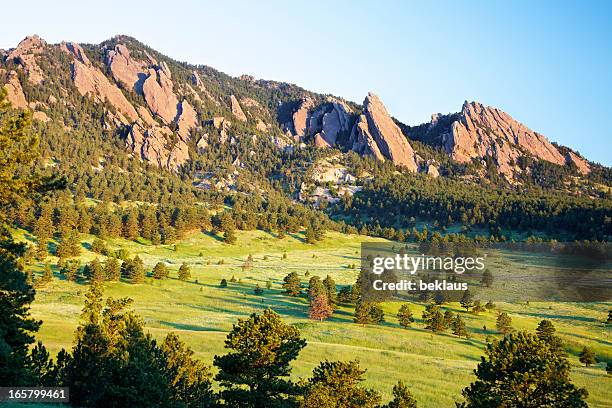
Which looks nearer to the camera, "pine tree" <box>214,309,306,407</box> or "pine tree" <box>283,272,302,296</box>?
"pine tree" <box>214,309,306,407</box>

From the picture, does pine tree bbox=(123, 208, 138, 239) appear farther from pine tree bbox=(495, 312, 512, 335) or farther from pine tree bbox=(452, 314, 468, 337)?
pine tree bbox=(495, 312, 512, 335)

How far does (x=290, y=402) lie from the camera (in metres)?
26.7

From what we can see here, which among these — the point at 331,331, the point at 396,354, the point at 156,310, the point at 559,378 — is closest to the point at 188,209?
the point at 156,310

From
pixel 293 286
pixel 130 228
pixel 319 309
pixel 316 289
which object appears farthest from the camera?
pixel 130 228

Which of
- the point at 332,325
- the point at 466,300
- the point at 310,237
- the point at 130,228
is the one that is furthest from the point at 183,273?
the point at 310,237

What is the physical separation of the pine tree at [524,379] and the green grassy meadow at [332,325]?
17426 mm

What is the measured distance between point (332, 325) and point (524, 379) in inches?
1910

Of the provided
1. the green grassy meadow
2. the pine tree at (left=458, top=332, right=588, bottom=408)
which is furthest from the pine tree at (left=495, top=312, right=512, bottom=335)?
the pine tree at (left=458, top=332, right=588, bottom=408)

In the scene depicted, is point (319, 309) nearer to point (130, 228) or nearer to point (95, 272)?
point (95, 272)

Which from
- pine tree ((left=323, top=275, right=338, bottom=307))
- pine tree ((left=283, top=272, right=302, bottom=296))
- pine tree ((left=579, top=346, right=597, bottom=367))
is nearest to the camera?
pine tree ((left=579, top=346, right=597, bottom=367))

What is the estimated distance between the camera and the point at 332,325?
230ft

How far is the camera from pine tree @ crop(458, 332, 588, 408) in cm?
2280

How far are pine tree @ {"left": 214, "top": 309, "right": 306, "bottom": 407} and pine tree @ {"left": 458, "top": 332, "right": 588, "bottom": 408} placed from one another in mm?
10502

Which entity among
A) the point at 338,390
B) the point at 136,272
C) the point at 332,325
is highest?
the point at 338,390
